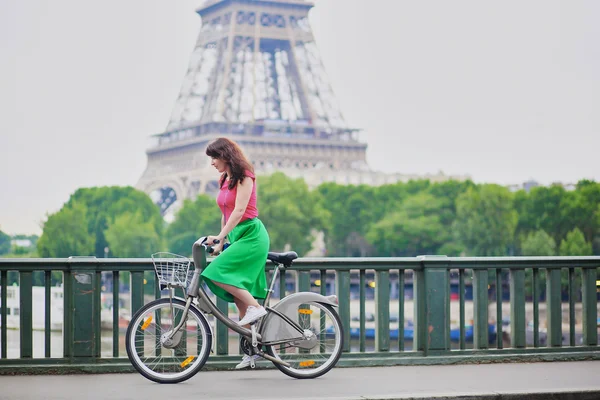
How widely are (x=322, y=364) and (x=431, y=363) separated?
1.20 metres

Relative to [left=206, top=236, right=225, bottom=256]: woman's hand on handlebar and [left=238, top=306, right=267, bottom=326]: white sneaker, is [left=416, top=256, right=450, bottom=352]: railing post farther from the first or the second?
[left=206, top=236, right=225, bottom=256]: woman's hand on handlebar

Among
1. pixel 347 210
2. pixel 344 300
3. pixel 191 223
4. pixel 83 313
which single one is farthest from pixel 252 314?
pixel 347 210

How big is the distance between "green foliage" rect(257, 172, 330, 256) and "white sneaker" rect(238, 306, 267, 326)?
221 ft

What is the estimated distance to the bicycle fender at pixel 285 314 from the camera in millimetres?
7562

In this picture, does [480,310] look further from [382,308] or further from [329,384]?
[329,384]

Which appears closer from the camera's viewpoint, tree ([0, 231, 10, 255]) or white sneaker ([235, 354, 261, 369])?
white sneaker ([235, 354, 261, 369])

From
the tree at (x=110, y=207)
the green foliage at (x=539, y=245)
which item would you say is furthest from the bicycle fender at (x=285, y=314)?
the tree at (x=110, y=207)

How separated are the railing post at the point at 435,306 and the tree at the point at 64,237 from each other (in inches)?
2685

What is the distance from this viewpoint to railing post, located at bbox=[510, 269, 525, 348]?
352 inches

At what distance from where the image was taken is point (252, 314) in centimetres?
742

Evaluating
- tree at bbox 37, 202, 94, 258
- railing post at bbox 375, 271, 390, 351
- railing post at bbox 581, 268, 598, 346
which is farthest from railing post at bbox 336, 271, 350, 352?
tree at bbox 37, 202, 94, 258

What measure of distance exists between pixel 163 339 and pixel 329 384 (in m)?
1.23

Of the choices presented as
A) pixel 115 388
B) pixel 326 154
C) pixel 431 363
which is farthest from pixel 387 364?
pixel 326 154

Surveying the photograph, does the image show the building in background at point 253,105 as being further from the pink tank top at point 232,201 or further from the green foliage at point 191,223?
the pink tank top at point 232,201
